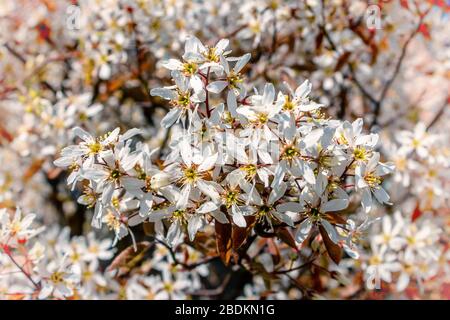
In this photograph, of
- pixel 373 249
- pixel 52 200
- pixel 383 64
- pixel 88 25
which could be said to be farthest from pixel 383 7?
pixel 52 200

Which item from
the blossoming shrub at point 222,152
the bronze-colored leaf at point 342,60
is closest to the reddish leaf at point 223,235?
the blossoming shrub at point 222,152

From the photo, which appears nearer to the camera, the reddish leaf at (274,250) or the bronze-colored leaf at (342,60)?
the reddish leaf at (274,250)

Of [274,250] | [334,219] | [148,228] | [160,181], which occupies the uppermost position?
[160,181]

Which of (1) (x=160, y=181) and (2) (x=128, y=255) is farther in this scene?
(2) (x=128, y=255)

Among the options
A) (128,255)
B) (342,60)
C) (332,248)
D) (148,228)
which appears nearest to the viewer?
(332,248)

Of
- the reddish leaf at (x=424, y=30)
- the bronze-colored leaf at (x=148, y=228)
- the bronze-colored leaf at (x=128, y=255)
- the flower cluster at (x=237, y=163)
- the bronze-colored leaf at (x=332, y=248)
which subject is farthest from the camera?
the reddish leaf at (x=424, y=30)

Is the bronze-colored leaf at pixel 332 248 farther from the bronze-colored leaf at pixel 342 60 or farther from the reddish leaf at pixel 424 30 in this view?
the reddish leaf at pixel 424 30

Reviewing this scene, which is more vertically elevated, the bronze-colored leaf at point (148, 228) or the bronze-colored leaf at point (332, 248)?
the bronze-colored leaf at point (332, 248)

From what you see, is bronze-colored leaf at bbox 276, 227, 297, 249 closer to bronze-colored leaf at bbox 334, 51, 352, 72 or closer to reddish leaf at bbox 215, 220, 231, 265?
reddish leaf at bbox 215, 220, 231, 265

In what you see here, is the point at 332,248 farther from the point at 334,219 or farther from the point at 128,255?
the point at 128,255

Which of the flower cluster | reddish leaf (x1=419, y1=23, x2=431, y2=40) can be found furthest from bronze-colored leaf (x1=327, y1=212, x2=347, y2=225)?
reddish leaf (x1=419, y1=23, x2=431, y2=40)

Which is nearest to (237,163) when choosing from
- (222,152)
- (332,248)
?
(222,152)
